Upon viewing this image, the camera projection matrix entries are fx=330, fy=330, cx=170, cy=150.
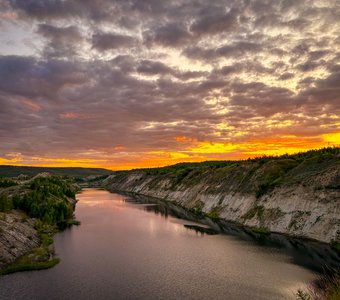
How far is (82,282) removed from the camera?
38406mm

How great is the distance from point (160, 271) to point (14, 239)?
2398 cm

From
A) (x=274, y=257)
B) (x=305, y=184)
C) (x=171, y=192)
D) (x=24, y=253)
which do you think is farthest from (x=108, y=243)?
(x=171, y=192)

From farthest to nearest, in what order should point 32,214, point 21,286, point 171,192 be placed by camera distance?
point 171,192 → point 32,214 → point 21,286

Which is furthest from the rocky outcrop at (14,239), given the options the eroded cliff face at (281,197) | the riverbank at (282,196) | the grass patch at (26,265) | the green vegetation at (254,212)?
Answer: the green vegetation at (254,212)

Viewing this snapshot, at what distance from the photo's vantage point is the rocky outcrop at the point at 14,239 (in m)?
45.5

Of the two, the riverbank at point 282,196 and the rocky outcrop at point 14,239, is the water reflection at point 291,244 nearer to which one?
the riverbank at point 282,196

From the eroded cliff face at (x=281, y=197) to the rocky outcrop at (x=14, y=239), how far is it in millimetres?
45191

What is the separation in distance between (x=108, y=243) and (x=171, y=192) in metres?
95.5

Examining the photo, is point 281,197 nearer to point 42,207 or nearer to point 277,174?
point 277,174

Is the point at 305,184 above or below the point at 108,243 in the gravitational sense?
above

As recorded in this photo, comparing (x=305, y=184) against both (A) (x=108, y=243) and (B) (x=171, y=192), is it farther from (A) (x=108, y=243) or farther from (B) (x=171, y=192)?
A: (B) (x=171, y=192)

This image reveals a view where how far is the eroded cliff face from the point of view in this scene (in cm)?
5975

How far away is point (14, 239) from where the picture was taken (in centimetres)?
5047

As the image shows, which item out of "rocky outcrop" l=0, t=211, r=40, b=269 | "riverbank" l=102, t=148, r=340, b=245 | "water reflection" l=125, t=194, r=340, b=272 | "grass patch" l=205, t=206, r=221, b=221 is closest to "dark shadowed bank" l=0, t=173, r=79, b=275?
"rocky outcrop" l=0, t=211, r=40, b=269
